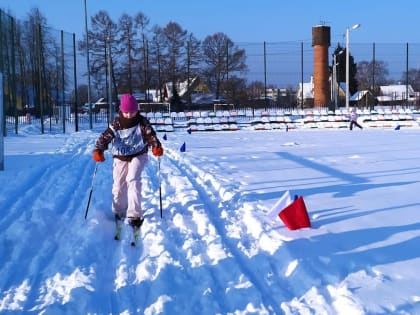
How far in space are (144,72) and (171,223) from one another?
45768 millimetres

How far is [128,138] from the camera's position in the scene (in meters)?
6.62

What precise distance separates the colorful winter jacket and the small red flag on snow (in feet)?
6.00

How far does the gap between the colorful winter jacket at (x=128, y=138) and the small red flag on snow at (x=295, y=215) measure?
183cm

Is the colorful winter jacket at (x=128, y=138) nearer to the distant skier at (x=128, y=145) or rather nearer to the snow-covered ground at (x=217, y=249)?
the distant skier at (x=128, y=145)

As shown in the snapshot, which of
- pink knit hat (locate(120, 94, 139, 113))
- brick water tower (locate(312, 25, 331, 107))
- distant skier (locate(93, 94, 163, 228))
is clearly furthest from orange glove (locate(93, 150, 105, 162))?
brick water tower (locate(312, 25, 331, 107))

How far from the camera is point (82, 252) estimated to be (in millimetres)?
5559

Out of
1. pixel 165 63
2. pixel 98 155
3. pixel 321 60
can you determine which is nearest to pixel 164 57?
pixel 165 63

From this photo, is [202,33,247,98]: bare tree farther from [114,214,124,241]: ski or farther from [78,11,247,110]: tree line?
[114,214,124,241]: ski

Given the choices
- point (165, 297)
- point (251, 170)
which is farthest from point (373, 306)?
point (251, 170)

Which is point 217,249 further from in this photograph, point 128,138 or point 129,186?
point 128,138

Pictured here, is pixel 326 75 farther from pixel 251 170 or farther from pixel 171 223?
pixel 171 223

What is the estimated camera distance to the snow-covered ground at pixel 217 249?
4.11 metres

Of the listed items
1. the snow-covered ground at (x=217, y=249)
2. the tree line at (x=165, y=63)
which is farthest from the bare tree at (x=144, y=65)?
the snow-covered ground at (x=217, y=249)

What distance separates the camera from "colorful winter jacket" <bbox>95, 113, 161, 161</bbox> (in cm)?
662
